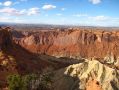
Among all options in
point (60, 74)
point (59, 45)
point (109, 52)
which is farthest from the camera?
point (59, 45)

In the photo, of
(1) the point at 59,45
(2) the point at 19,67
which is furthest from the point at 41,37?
(2) the point at 19,67

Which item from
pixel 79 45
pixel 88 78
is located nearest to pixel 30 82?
pixel 88 78

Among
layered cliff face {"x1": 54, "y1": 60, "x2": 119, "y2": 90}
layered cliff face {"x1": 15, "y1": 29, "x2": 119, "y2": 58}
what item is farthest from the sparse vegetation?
layered cliff face {"x1": 15, "y1": 29, "x2": 119, "y2": 58}

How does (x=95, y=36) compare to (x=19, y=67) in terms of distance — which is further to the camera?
(x=95, y=36)

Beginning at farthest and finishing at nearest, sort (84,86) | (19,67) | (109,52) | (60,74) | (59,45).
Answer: (59,45)
(109,52)
(19,67)
(60,74)
(84,86)

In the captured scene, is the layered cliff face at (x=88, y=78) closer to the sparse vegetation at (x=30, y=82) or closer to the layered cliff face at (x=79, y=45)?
the sparse vegetation at (x=30, y=82)

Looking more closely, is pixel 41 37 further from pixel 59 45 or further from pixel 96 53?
pixel 96 53

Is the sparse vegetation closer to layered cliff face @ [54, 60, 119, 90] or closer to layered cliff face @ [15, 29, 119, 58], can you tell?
layered cliff face @ [54, 60, 119, 90]
